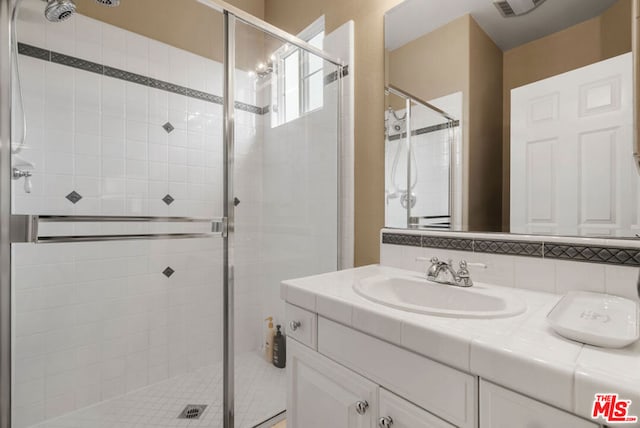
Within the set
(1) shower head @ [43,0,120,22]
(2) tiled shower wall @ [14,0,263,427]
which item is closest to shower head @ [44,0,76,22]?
(1) shower head @ [43,0,120,22]

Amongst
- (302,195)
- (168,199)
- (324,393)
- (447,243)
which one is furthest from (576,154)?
(168,199)

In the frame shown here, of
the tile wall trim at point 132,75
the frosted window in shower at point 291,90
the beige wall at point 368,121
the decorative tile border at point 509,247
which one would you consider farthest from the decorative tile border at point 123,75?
the decorative tile border at point 509,247

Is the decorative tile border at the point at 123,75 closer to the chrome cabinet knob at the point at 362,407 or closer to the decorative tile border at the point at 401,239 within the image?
the decorative tile border at the point at 401,239

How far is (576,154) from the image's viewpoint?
922 mm

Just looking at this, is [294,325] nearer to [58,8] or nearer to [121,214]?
[121,214]

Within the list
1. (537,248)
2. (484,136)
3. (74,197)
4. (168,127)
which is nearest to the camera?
(537,248)

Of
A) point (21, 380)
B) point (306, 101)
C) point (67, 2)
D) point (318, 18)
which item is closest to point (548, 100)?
point (306, 101)

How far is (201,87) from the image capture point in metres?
1.66

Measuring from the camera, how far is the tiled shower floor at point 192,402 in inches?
57.7

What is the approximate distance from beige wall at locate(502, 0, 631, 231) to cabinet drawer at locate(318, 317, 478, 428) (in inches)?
25.6

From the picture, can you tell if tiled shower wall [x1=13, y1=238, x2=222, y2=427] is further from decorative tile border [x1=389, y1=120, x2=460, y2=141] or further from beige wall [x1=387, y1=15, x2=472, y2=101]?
beige wall [x1=387, y1=15, x2=472, y2=101]

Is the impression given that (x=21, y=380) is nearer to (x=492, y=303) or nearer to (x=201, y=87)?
(x=201, y=87)

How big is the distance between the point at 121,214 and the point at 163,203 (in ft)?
0.68

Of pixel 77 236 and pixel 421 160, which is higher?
pixel 421 160
